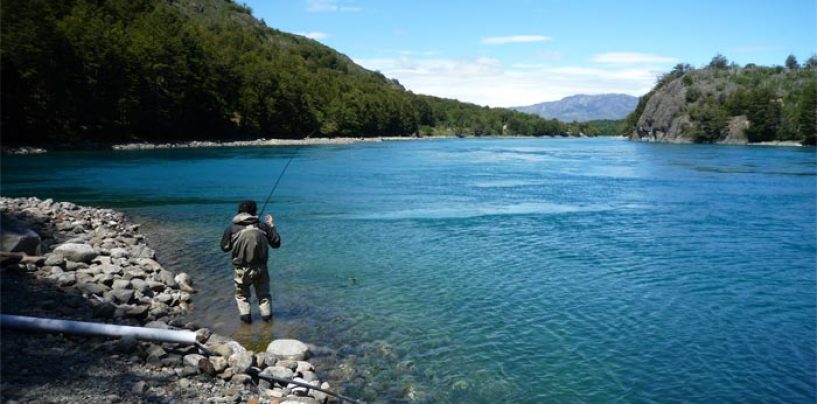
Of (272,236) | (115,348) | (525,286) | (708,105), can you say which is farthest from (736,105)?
(115,348)

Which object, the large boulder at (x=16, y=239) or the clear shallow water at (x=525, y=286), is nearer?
the clear shallow water at (x=525, y=286)

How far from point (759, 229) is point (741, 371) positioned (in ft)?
50.8

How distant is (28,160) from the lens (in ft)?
155

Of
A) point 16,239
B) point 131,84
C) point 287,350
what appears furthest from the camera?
point 131,84

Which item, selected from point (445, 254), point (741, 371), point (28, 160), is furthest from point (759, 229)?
point (28, 160)

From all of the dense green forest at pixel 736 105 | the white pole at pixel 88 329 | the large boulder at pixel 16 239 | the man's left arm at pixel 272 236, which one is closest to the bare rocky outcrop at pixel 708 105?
the dense green forest at pixel 736 105

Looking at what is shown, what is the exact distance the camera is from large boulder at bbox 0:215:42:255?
433 inches

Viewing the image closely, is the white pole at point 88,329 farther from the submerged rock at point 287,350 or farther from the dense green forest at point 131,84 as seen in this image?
the dense green forest at point 131,84

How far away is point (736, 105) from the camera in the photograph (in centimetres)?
12900

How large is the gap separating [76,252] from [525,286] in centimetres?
1040

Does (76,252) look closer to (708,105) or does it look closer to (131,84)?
(131,84)

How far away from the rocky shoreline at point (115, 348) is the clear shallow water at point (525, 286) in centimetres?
92

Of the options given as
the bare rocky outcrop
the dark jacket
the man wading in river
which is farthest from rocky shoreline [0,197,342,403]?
the bare rocky outcrop

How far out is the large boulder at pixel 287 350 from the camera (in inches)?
341
